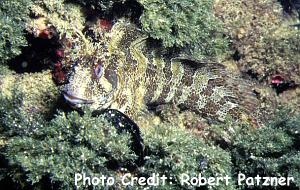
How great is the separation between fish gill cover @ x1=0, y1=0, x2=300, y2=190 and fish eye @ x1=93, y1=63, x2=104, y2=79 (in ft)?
0.10

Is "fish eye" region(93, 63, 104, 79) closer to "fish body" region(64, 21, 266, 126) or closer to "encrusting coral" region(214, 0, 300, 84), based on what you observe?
"fish body" region(64, 21, 266, 126)

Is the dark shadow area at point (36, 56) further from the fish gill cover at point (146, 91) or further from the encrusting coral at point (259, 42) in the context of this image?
the encrusting coral at point (259, 42)

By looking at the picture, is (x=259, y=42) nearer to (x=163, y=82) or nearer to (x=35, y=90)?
(x=163, y=82)

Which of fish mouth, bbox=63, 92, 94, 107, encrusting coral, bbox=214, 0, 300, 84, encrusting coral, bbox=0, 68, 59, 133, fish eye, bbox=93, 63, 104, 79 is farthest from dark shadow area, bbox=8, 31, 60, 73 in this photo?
encrusting coral, bbox=214, 0, 300, 84

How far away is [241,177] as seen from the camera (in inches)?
177

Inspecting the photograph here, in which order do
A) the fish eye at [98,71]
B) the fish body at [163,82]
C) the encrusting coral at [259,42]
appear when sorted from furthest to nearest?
the encrusting coral at [259,42]
the fish body at [163,82]
the fish eye at [98,71]

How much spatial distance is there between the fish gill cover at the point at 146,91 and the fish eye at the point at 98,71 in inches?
1.2

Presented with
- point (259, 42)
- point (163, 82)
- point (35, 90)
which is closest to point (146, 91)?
point (163, 82)

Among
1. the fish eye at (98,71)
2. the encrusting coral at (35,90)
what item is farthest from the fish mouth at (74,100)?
the encrusting coral at (35,90)

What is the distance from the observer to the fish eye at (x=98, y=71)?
4.52m

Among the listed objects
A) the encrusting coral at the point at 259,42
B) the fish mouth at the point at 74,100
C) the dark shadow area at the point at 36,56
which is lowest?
the fish mouth at the point at 74,100

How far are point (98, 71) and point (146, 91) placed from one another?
3.52ft

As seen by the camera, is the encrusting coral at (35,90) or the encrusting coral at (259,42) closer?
the encrusting coral at (35,90)

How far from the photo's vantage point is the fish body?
5016mm
